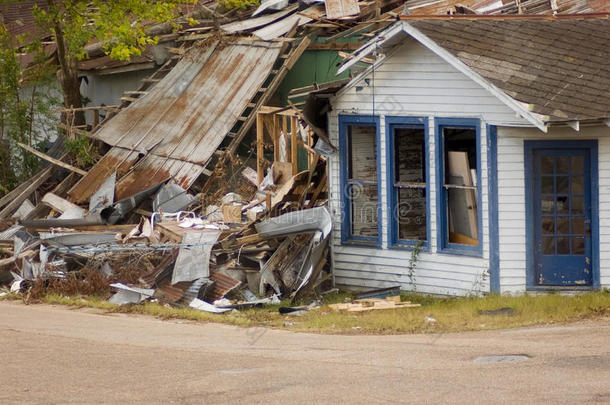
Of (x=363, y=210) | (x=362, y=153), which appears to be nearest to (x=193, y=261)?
(x=363, y=210)

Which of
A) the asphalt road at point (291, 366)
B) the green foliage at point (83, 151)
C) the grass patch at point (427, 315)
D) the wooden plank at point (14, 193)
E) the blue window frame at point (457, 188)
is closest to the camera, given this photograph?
the asphalt road at point (291, 366)

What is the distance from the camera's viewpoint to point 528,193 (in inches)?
577

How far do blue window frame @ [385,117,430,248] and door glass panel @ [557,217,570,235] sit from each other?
2.16 metres

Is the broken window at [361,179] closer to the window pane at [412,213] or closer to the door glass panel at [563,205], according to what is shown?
the window pane at [412,213]

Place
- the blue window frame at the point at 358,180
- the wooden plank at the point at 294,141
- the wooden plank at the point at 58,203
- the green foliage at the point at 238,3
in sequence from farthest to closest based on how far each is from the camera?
the green foliage at the point at 238,3 → the wooden plank at the point at 58,203 → the wooden plank at the point at 294,141 → the blue window frame at the point at 358,180

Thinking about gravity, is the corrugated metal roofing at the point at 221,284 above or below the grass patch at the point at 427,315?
above

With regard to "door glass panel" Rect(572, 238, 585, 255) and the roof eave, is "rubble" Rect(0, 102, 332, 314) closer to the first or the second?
the roof eave

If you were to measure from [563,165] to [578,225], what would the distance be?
92 cm

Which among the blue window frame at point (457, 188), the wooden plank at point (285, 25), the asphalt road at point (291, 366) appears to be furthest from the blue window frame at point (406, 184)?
the wooden plank at point (285, 25)

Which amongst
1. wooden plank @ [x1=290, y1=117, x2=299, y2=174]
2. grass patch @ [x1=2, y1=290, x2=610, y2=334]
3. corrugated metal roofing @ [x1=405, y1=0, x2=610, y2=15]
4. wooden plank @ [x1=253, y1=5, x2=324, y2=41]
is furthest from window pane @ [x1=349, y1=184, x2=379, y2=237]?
wooden plank @ [x1=253, y1=5, x2=324, y2=41]

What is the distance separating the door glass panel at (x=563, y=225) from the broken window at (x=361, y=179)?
3.17m

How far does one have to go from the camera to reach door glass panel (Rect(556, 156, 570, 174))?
1459cm

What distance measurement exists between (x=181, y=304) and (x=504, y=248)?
5.03 metres

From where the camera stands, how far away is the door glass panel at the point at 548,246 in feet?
48.2
